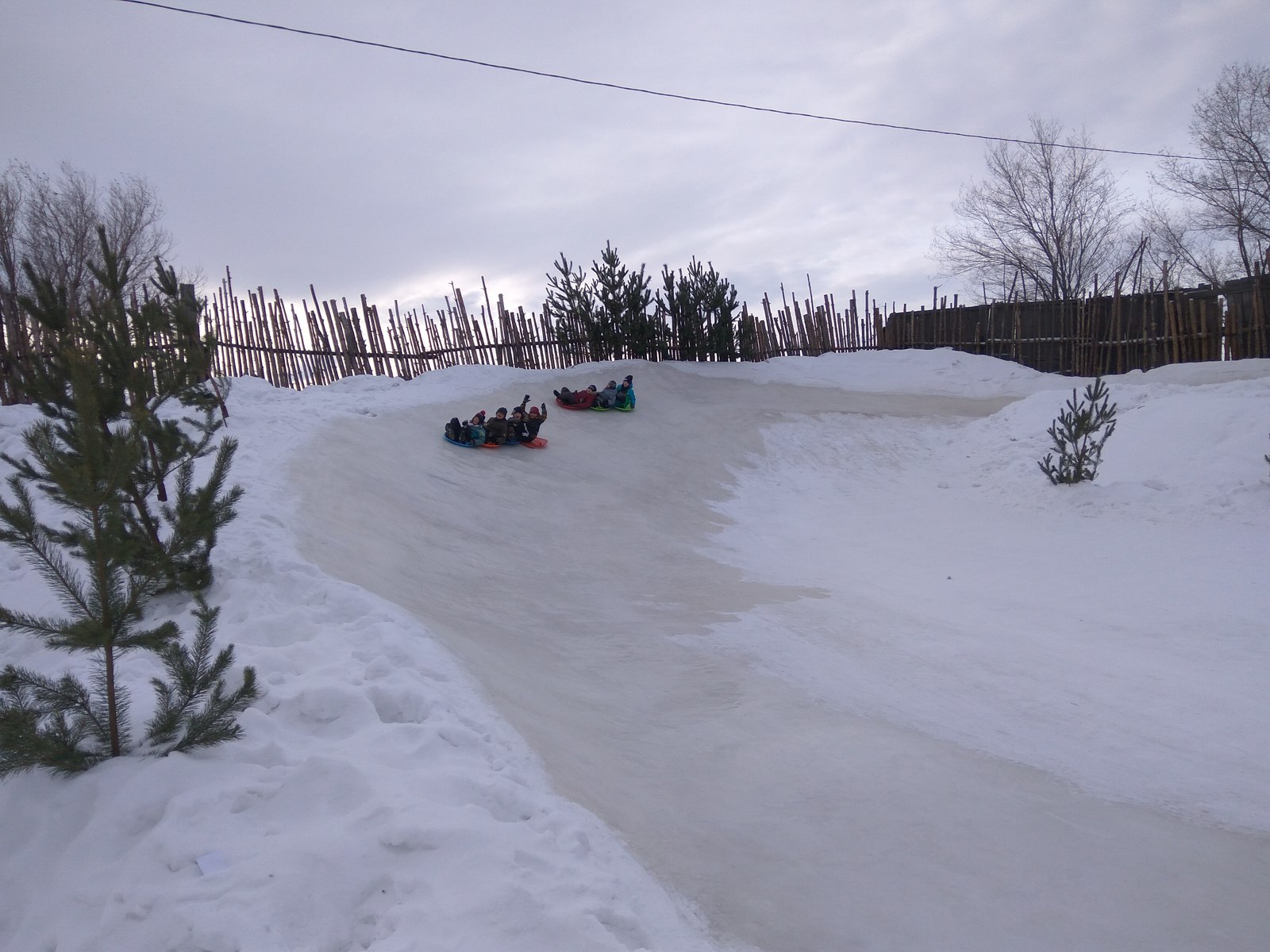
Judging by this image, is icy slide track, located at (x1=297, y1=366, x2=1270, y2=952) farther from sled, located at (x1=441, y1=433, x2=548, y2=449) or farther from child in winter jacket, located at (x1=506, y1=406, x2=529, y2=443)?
child in winter jacket, located at (x1=506, y1=406, x2=529, y2=443)

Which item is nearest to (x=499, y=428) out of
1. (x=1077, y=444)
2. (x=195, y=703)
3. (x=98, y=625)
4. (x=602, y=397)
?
(x=602, y=397)

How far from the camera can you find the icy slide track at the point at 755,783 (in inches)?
121

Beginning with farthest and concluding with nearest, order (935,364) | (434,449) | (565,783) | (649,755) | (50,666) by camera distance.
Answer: (935,364), (434,449), (649,755), (50,666), (565,783)

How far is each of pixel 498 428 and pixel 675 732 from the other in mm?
7482

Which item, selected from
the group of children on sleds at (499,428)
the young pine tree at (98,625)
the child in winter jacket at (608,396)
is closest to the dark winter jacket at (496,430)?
the group of children on sleds at (499,428)

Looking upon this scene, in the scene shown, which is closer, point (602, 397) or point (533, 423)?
point (533, 423)

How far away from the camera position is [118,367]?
4961 millimetres

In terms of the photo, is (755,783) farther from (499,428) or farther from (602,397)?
(602,397)

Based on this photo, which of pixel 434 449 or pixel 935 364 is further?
pixel 935 364

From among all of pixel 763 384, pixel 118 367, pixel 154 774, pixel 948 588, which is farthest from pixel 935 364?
pixel 154 774

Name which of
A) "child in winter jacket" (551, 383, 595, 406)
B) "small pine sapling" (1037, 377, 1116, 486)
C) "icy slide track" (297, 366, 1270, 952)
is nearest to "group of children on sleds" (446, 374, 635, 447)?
"child in winter jacket" (551, 383, 595, 406)

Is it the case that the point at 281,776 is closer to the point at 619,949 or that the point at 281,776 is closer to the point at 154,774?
the point at 154,774

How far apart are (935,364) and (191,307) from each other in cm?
1538

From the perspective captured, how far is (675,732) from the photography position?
4602 mm
